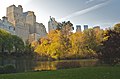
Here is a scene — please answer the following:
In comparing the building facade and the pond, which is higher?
the building facade

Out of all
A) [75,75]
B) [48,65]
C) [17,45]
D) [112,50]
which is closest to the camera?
[75,75]

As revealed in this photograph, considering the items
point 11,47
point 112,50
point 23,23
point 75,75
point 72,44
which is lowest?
point 75,75

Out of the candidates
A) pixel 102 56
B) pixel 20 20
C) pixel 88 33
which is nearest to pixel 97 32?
pixel 88 33

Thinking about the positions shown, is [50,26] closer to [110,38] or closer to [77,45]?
[77,45]

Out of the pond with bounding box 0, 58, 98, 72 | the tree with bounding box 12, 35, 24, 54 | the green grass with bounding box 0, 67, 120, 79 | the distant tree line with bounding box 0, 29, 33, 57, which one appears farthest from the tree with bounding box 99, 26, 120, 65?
the tree with bounding box 12, 35, 24, 54

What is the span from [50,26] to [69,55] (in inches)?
4096

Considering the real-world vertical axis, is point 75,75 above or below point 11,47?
below

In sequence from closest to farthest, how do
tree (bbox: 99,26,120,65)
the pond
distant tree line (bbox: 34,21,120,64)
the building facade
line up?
the pond → tree (bbox: 99,26,120,65) → distant tree line (bbox: 34,21,120,64) → the building facade

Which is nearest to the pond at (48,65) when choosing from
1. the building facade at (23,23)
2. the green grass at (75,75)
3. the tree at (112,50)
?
the tree at (112,50)

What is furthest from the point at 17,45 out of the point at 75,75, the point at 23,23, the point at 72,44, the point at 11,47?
the point at 23,23

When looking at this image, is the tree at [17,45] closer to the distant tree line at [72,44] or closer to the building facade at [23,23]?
the distant tree line at [72,44]

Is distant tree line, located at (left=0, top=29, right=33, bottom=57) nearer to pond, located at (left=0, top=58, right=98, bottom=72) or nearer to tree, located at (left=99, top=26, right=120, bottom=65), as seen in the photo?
pond, located at (left=0, top=58, right=98, bottom=72)

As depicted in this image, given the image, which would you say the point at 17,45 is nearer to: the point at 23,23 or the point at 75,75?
the point at 75,75

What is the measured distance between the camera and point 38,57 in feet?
244
